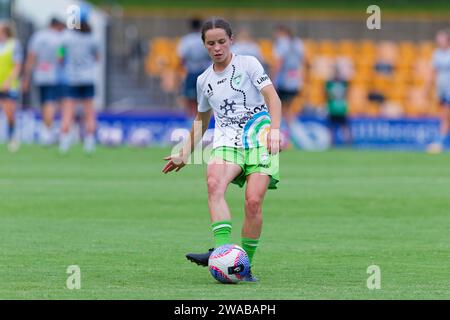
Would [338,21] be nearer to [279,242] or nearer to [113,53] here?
[113,53]

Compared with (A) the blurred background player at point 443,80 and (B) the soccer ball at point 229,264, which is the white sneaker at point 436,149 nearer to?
(A) the blurred background player at point 443,80

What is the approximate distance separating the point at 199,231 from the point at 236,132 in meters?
3.46

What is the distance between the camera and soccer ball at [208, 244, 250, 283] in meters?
9.84

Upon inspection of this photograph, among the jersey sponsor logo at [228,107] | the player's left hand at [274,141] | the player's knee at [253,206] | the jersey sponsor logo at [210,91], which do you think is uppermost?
the jersey sponsor logo at [210,91]

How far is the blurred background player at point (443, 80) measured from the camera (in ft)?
95.3

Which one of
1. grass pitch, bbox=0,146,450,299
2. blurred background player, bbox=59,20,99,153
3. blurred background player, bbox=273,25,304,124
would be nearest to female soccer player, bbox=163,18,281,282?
grass pitch, bbox=0,146,450,299

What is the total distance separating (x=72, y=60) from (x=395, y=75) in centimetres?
1976

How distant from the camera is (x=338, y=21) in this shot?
44938 mm

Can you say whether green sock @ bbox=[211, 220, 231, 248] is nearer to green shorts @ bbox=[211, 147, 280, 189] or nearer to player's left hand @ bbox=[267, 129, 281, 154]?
green shorts @ bbox=[211, 147, 280, 189]

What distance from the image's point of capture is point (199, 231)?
542 inches

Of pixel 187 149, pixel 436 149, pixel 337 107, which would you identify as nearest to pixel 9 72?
pixel 337 107

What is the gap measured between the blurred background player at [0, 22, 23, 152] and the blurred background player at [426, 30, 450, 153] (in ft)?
30.9

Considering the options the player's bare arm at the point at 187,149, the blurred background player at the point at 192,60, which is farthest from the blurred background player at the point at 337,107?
the player's bare arm at the point at 187,149

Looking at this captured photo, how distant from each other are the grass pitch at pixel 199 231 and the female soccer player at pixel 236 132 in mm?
522
